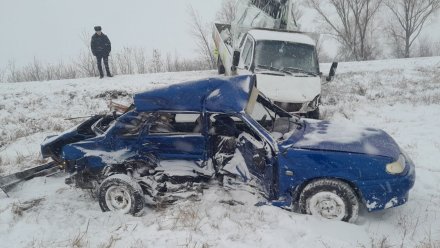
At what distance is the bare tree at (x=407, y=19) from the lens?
113ft

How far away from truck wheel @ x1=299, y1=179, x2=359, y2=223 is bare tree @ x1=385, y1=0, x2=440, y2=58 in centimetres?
3348

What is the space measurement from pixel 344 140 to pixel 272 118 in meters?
1.41

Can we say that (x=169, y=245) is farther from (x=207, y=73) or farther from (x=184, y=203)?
(x=207, y=73)

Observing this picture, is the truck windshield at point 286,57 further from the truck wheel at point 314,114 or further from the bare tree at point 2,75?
the bare tree at point 2,75

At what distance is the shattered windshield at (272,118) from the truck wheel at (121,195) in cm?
208

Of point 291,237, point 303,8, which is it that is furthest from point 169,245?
point 303,8

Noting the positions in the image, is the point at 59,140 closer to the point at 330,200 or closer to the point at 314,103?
the point at 330,200

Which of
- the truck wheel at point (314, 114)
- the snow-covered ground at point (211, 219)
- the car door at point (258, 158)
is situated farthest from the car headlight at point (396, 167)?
the truck wheel at point (314, 114)

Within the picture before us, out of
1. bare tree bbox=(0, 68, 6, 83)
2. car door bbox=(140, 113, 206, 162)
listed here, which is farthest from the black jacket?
car door bbox=(140, 113, 206, 162)

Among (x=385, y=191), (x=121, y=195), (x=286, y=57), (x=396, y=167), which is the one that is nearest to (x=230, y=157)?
(x=121, y=195)

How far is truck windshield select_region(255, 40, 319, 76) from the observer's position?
30.2 ft

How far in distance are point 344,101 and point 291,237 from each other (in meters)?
8.24

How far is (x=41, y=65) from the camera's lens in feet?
70.0

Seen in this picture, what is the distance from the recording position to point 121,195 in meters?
5.38
